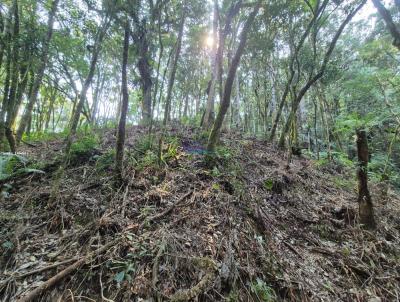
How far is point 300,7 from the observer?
8.34m

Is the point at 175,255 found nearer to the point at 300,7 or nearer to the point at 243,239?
the point at 243,239

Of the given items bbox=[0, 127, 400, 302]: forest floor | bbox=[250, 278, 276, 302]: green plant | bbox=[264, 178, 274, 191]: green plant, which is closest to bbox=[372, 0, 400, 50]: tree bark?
bbox=[0, 127, 400, 302]: forest floor

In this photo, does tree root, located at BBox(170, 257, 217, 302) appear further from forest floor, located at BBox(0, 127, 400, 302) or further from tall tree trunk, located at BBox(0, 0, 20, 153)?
tall tree trunk, located at BBox(0, 0, 20, 153)

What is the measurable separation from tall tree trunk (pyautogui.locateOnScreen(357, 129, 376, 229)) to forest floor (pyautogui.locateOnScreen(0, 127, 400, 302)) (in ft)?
0.82

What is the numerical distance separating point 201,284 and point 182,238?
738 millimetres

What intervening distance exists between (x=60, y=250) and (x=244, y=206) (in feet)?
9.57

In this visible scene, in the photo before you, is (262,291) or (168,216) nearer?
(262,291)

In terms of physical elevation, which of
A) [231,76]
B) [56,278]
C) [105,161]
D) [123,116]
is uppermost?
[231,76]

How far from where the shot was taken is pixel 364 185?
4.36 m

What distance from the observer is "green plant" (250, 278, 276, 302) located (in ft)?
9.07

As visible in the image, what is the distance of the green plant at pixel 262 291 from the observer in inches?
109

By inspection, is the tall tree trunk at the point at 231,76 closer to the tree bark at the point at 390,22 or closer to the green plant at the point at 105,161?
→ the green plant at the point at 105,161

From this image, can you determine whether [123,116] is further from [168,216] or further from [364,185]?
[364,185]

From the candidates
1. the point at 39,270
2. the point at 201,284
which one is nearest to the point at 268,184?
the point at 201,284
